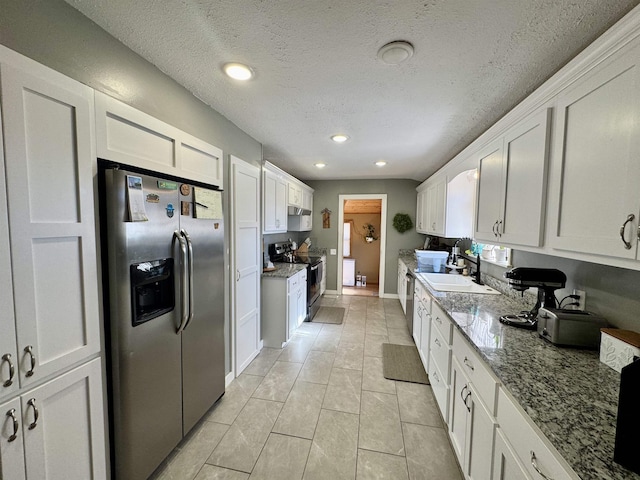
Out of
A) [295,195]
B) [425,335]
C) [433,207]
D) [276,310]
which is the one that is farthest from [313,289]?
→ [433,207]

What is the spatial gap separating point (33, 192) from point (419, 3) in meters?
1.69

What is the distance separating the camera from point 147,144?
4.91 feet

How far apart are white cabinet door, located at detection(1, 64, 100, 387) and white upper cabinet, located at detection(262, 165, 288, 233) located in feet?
6.52

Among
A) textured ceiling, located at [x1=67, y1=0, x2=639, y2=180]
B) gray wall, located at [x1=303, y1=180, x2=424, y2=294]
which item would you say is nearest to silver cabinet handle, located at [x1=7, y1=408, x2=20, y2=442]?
textured ceiling, located at [x1=67, y1=0, x2=639, y2=180]

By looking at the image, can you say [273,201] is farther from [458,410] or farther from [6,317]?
[458,410]

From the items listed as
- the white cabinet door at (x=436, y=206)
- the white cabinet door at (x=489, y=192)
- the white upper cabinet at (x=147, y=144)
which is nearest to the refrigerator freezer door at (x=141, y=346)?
the white upper cabinet at (x=147, y=144)

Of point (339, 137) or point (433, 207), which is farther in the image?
point (433, 207)

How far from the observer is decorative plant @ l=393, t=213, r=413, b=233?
521 cm

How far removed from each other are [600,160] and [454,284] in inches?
78.0

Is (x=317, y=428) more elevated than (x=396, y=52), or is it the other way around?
(x=396, y=52)

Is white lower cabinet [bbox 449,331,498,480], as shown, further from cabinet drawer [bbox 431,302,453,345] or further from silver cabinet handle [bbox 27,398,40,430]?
silver cabinet handle [bbox 27,398,40,430]

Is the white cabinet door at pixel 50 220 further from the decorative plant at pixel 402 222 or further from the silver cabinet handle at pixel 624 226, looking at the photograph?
the decorative plant at pixel 402 222

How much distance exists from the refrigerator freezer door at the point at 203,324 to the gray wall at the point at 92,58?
0.57 meters

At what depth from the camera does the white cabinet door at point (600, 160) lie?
35.8 inches
